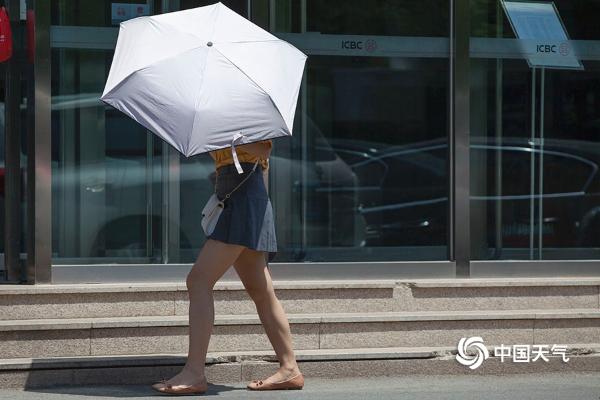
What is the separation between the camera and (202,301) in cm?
631

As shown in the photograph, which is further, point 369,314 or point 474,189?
point 474,189

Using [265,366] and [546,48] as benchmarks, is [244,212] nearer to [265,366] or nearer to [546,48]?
[265,366]

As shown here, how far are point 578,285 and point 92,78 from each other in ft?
12.1

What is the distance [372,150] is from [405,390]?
248 centimetres

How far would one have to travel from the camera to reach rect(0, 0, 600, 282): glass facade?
800 centimetres

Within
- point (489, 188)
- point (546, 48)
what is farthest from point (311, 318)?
point (546, 48)

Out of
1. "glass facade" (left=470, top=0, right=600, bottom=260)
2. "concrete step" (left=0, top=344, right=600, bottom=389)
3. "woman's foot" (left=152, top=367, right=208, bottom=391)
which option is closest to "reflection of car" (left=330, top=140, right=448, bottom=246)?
"glass facade" (left=470, top=0, right=600, bottom=260)

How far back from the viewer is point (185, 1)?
8.17 meters

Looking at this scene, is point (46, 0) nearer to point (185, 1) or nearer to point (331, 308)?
point (185, 1)

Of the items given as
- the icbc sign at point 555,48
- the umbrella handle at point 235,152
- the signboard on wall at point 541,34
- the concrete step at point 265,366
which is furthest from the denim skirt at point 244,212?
the icbc sign at point 555,48

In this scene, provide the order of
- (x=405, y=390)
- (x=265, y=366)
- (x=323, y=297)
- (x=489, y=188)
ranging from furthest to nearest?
(x=489, y=188) → (x=323, y=297) → (x=265, y=366) → (x=405, y=390)

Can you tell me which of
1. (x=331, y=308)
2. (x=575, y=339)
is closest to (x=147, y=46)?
A: (x=331, y=308)

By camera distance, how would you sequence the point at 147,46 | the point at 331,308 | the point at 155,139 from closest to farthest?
the point at 147,46 < the point at 331,308 < the point at 155,139

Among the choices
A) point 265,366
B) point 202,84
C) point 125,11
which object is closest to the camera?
point 202,84
